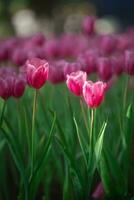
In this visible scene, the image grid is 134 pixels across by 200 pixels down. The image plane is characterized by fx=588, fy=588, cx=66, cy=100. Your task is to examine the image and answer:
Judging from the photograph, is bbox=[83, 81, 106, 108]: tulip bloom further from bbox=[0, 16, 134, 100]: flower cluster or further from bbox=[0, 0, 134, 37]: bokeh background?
→ bbox=[0, 0, 134, 37]: bokeh background

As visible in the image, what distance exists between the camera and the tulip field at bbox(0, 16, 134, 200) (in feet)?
5.66

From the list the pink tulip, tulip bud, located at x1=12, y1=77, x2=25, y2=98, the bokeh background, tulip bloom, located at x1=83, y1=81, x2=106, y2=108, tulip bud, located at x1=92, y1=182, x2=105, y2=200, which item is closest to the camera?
tulip bloom, located at x1=83, y1=81, x2=106, y2=108

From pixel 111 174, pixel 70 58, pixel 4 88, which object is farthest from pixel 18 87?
pixel 70 58

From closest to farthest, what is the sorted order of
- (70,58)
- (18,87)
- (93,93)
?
(93,93) → (18,87) → (70,58)

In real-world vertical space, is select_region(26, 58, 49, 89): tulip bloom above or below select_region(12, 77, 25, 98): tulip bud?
above

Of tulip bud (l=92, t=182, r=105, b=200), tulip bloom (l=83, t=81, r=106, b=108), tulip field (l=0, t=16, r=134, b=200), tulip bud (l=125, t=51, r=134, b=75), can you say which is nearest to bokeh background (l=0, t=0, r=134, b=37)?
Answer: tulip field (l=0, t=16, r=134, b=200)

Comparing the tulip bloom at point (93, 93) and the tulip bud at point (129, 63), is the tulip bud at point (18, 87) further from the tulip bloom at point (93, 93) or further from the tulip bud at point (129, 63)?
the tulip bud at point (129, 63)

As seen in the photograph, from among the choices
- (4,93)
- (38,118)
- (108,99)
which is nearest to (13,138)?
(4,93)

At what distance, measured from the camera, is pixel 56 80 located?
206 centimetres

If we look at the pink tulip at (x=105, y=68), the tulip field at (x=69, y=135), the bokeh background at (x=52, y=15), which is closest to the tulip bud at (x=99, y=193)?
the tulip field at (x=69, y=135)

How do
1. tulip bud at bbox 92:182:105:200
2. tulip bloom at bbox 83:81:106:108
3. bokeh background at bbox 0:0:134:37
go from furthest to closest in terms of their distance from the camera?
bokeh background at bbox 0:0:134:37 → tulip bud at bbox 92:182:105:200 → tulip bloom at bbox 83:81:106:108

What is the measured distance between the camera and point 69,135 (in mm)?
1955

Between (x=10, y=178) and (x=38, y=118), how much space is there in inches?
12.0

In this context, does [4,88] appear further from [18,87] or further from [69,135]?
[69,135]
